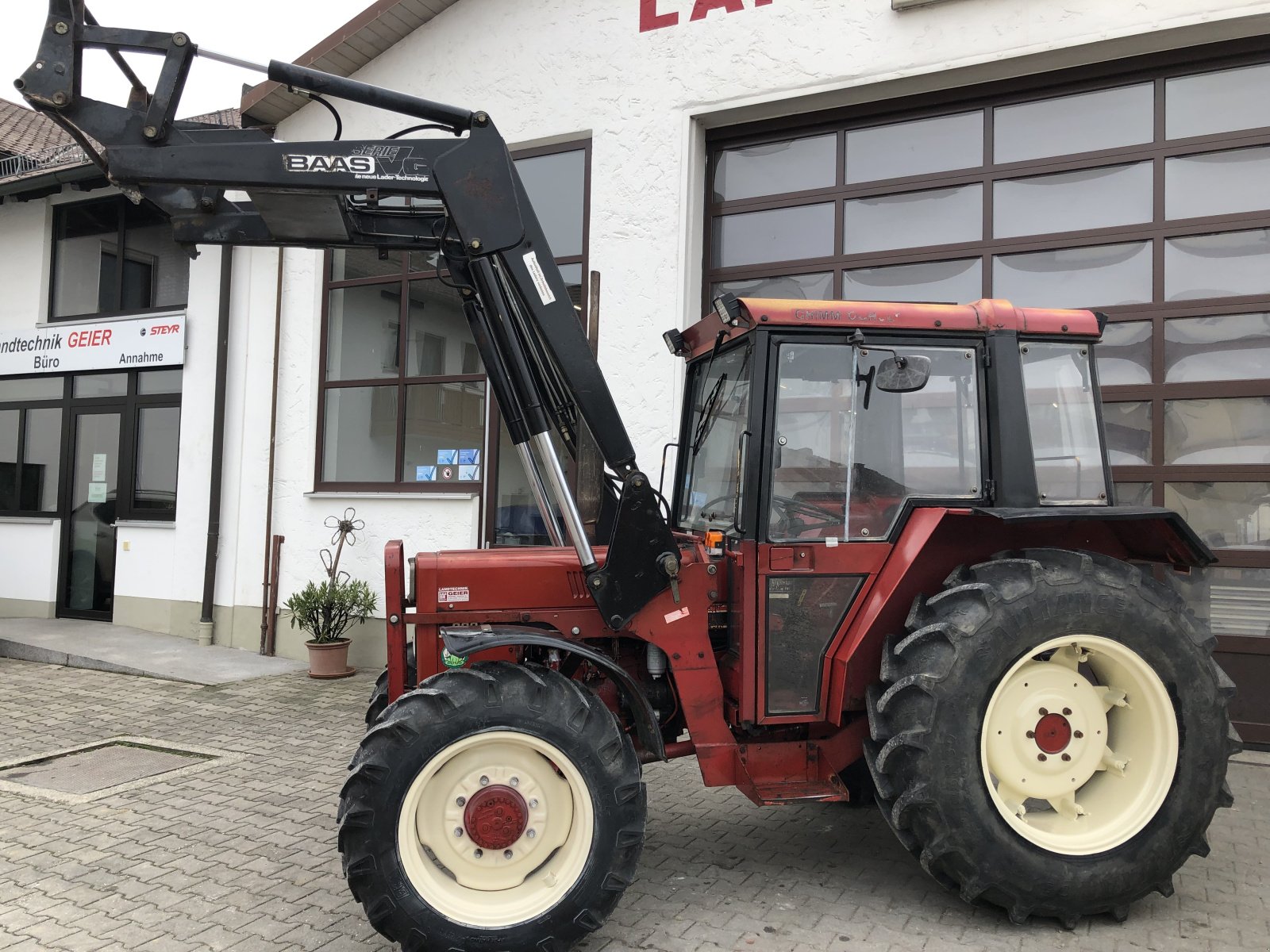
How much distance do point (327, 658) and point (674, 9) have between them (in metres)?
6.36

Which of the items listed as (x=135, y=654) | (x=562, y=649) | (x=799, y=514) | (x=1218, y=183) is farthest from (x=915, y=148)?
(x=135, y=654)

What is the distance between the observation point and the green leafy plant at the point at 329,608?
8.26 meters

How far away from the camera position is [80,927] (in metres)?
3.46

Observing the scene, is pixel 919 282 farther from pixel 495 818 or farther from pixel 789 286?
pixel 495 818

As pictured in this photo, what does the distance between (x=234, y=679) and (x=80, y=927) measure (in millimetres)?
4842

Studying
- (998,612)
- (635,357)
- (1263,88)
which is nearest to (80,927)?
(998,612)

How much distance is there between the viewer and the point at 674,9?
792cm

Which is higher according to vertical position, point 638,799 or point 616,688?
point 616,688

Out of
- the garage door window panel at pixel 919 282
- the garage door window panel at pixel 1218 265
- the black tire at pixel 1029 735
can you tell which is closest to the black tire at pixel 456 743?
the black tire at pixel 1029 735

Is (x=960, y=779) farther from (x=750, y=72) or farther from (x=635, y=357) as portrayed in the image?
(x=750, y=72)

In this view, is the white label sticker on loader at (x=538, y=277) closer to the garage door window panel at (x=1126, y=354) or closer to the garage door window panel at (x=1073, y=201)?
the garage door window panel at (x=1126, y=354)

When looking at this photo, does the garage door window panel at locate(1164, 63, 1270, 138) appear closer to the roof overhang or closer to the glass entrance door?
the roof overhang

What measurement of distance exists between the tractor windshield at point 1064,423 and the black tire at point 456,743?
2.14 metres

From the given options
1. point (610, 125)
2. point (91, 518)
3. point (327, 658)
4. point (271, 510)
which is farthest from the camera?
point (91, 518)
